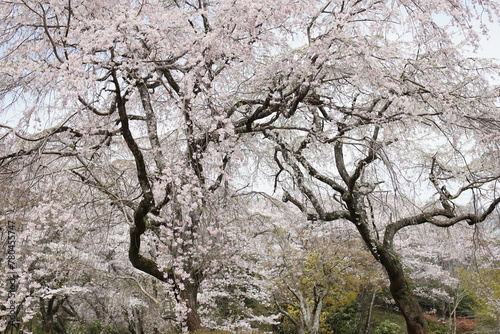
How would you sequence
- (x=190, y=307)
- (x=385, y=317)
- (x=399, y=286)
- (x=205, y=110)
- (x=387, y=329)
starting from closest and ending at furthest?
(x=205, y=110) → (x=190, y=307) → (x=399, y=286) → (x=387, y=329) → (x=385, y=317)

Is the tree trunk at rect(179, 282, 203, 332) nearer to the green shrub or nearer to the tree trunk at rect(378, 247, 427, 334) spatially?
the tree trunk at rect(378, 247, 427, 334)

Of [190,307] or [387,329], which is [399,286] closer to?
[190,307]

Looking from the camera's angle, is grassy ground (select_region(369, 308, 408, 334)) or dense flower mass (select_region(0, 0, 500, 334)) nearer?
dense flower mass (select_region(0, 0, 500, 334))

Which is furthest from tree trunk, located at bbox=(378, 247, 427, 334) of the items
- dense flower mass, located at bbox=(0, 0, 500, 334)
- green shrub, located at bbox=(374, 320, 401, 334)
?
green shrub, located at bbox=(374, 320, 401, 334)

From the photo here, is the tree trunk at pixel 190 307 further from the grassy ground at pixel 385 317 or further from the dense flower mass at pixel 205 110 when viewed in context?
the grassy ground at pixel 385 317

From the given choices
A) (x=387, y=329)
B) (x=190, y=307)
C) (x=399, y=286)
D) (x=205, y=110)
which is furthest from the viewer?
(x=387, y=329)

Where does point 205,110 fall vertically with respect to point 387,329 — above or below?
above

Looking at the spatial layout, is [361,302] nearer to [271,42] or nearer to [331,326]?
[331,326]

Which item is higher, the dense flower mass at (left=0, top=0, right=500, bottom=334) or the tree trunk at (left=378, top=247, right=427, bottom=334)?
the dense flower mass at (left=0, top=0, right=500, bottom=334)

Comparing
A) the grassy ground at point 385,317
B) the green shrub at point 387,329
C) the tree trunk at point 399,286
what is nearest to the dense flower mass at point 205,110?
the tree trunk at point 399,286

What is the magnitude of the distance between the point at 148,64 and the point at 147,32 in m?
0.32

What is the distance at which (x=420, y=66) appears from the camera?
16.7 feet

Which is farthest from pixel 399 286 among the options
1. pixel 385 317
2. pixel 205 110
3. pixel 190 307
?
pixel 385 317

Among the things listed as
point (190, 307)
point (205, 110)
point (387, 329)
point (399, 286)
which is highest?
point (205, 110)
